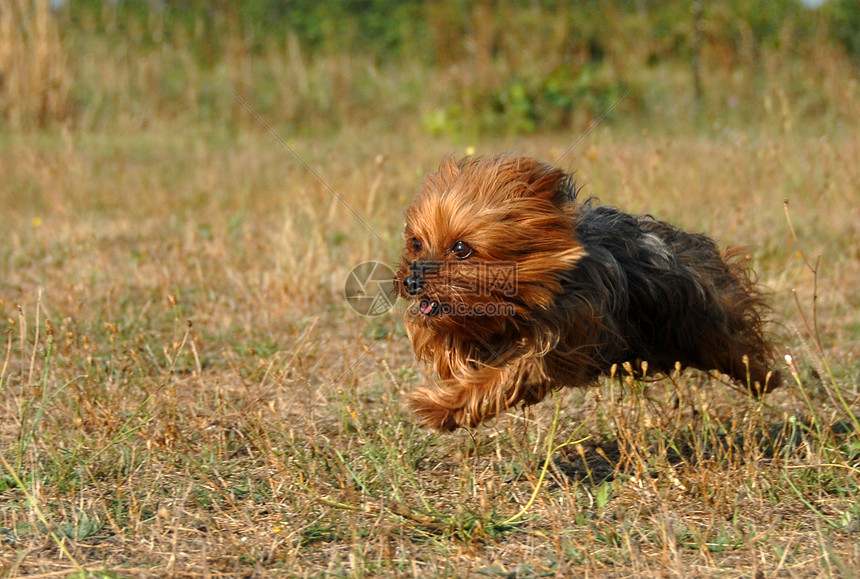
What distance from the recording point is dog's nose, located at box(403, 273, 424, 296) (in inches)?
136

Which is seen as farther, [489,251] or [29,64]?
[29,64]

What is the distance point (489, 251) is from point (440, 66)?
13.0 meters

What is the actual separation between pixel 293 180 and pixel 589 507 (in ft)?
21.1

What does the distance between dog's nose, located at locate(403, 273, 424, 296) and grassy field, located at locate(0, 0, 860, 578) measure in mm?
666

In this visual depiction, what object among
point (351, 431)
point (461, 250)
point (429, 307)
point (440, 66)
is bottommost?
point (351, 431)

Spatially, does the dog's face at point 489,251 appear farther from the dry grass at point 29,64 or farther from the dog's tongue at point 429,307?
the dry grass at point 29,64

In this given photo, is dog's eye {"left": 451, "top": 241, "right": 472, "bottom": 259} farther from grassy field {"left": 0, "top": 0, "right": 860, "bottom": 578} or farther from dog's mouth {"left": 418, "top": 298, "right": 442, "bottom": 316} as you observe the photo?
grassy field {"left": 0, "top": 0, "right": 860, "bottom": 578}

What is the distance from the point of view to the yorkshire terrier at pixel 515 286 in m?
3.45

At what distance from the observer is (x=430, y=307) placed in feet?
11.4
